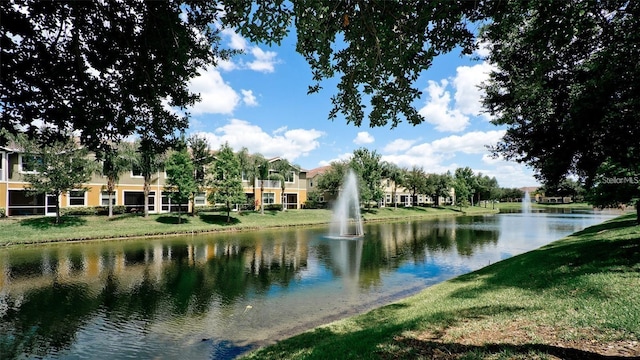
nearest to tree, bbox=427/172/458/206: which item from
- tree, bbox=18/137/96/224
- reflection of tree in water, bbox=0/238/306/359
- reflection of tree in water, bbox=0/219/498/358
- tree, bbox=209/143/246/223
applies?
tree, bbox=209/143/246/223

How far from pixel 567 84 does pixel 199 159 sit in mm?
34707

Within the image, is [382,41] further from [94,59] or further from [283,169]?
[283,169]

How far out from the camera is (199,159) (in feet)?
124

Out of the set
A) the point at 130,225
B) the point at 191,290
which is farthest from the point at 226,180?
the point at 191,290

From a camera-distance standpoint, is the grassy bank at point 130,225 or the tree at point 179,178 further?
the tree at point 179,178

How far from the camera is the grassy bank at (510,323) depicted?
5078mm

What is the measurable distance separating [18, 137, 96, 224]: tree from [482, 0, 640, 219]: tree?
97.4 feet

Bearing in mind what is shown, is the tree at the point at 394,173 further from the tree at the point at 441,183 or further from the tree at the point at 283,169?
the tree at the point at 283,169

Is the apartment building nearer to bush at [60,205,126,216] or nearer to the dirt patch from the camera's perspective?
bush at [60,205,126,216]

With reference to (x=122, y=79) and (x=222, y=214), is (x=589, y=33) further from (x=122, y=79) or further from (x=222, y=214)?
(x=222, y=214)

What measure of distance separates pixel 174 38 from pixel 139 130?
2.36 metres

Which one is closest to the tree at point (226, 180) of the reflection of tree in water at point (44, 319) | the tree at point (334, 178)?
the tree at point (334, 178)

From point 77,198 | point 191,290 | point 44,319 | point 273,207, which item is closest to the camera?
point 44,319

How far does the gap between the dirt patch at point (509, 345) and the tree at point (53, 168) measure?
2962cm
